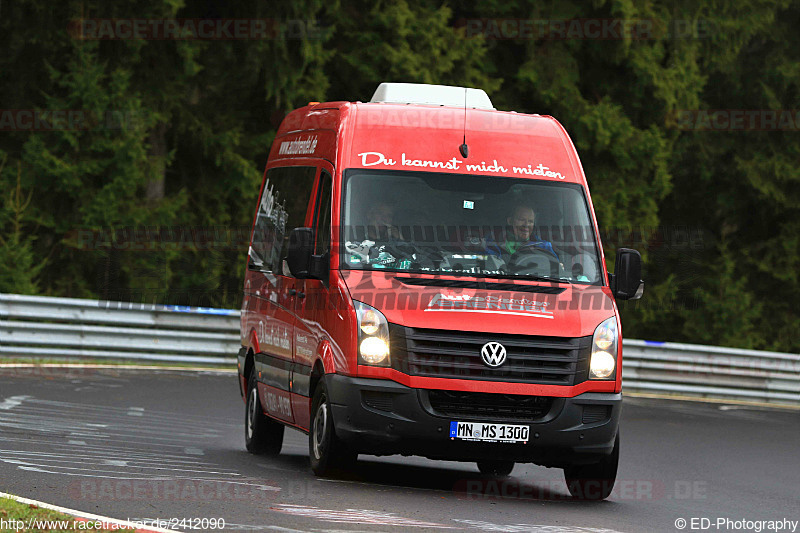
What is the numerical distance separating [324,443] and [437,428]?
0.90 meters

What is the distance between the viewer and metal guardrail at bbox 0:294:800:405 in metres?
21.5

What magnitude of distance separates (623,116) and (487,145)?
2203 centimetres

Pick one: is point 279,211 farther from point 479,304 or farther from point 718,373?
point 718,373

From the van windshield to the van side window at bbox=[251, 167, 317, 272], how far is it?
3.49ft

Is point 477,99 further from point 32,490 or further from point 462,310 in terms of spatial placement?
point 32,490

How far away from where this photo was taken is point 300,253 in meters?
10.7

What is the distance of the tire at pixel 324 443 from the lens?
10409mm

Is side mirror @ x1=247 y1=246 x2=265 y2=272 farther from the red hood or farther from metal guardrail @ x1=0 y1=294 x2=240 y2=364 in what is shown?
metal guardrail @ x1=0 y1=294 x2=240 y2=364

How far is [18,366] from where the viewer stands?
2008cm

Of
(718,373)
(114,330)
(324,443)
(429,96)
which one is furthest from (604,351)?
(718,373)

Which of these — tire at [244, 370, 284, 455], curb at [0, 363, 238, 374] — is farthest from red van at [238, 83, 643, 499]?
curb at [0, 363, 238, 374]

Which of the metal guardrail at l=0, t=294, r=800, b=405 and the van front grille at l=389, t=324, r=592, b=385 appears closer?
the van front grille at l=389, t=324, r=592, b=385

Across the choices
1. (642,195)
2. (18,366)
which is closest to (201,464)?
(18,366)

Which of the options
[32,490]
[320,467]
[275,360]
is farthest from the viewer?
[275,360]
